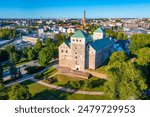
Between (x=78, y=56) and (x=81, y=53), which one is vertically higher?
(x=81, y=53)

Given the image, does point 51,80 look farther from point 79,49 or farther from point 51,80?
point 79,49

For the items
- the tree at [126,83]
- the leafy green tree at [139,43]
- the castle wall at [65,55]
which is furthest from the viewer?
the leafy green tree at [139,43]

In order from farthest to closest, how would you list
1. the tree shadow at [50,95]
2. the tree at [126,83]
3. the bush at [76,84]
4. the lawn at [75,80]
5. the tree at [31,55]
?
the tree at [31,55]
the bush at [76,84]
the lawn at [75,80]
the tree shadow at [50,95]
the tree at [126,83]

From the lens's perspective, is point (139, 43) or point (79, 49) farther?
point (139, 43)

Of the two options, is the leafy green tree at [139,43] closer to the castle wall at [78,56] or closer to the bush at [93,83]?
the castle wall at [78,56]

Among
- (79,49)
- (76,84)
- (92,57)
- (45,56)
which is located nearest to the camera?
(76,84)

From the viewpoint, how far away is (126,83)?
2362cm

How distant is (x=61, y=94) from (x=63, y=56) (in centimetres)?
1351

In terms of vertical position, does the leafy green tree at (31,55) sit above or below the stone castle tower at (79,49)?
below

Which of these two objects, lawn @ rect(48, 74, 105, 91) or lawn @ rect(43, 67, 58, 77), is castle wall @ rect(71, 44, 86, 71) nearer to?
lawn @ rect(43, 67, 58, 77)

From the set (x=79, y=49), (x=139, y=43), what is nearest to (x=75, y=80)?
(x=79, y=49)

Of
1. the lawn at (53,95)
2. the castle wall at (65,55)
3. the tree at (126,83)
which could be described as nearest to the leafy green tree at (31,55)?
the castle wall at (65,55)

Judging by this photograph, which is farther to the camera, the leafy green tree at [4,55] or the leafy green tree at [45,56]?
the leafy green tree at [4,55]

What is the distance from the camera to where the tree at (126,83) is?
22.7 m
